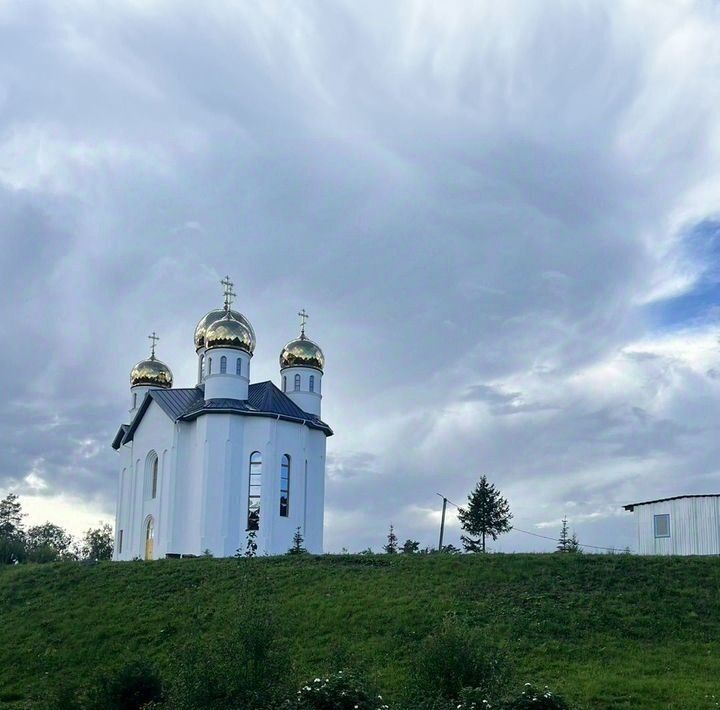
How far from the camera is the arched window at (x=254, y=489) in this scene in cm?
3619

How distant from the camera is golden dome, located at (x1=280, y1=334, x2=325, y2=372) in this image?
136ft

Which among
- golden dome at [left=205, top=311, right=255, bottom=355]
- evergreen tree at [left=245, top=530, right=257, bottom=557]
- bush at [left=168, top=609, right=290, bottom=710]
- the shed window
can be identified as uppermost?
golden dome at [left=205, top=311, right=255, bottom=355]

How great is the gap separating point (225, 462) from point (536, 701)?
2330cm

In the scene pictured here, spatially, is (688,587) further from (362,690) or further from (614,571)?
(362,690)

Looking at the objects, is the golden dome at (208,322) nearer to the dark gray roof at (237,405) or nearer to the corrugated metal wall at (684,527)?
the dark gray roof at (237,405)

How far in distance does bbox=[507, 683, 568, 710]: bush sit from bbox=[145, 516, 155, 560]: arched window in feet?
84.3

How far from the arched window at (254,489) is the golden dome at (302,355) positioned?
19.5ft

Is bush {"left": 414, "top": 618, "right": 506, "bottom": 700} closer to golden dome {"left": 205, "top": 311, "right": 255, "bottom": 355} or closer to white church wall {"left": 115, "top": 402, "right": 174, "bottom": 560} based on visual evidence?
white church wall {"left": 115, "top": 402, "right": 174, "bottom": 560}

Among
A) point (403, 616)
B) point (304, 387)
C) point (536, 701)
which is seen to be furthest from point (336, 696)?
point (304, 387)

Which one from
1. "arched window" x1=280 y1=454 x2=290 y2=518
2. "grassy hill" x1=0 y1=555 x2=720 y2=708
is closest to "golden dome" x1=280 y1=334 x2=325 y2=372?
"arched window" x1=280 y1=454 x2=290 y2=518

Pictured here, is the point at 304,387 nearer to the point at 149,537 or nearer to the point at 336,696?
the point at 149,537

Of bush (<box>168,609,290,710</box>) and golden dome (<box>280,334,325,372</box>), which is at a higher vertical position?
golden dome (<box>280,334,325,372</box>)

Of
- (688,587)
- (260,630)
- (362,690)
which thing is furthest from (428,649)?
(688,587)

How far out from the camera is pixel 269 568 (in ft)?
90.0
